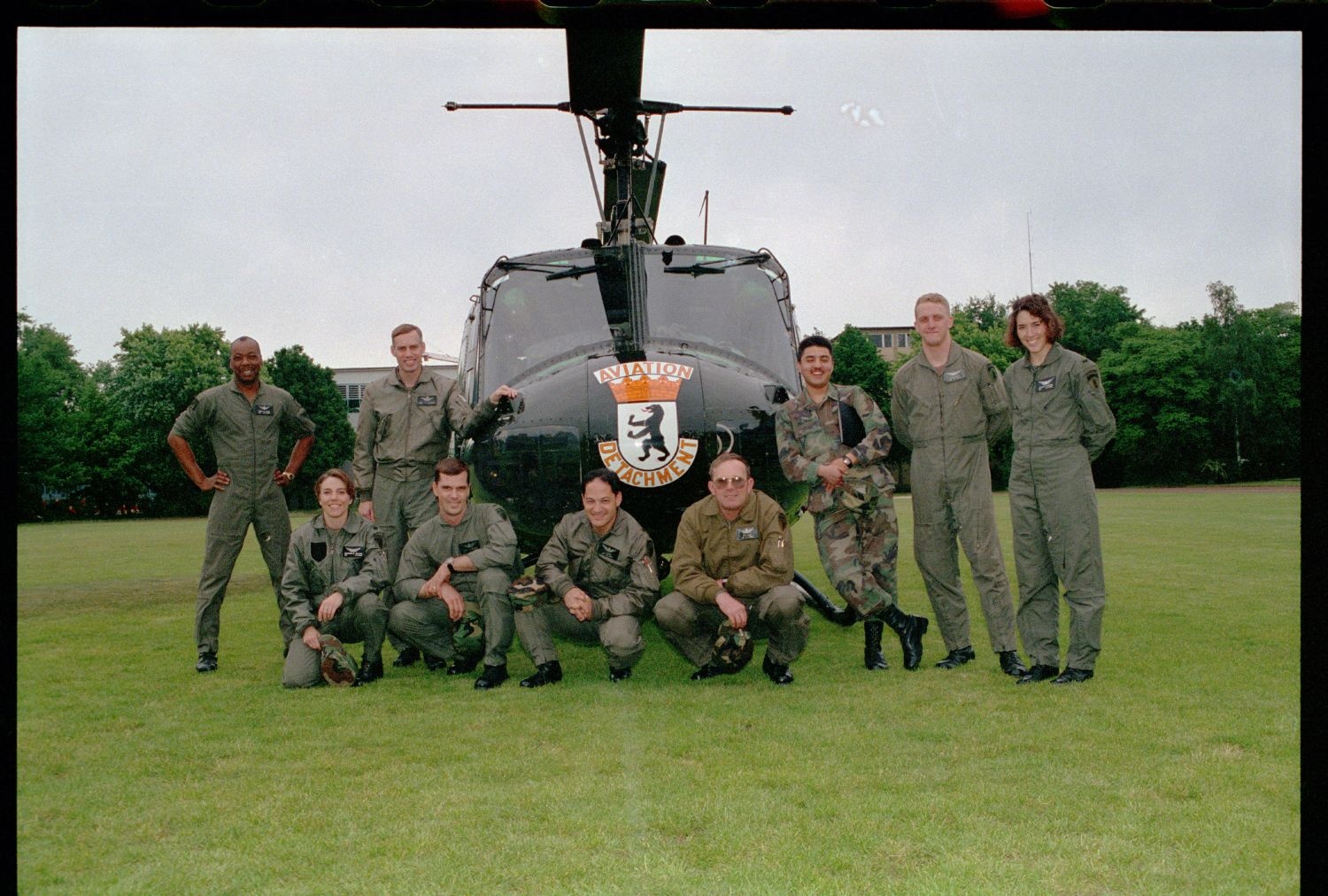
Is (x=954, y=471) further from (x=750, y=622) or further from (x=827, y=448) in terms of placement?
(x=750, y=622)

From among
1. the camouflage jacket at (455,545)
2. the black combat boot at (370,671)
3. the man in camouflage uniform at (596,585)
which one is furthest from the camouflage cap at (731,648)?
the black combat boot at (370,671)

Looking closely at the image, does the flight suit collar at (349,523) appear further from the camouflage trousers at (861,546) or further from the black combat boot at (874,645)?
the black combat boot at (874,645)

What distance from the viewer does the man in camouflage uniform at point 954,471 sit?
541 centimetres

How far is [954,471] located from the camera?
552 cm

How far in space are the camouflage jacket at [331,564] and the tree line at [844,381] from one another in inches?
57.1

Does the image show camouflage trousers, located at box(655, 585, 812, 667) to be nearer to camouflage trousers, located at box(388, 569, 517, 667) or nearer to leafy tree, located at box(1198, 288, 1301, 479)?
camouflage trousers, located at box(388, 569, 517, 667)

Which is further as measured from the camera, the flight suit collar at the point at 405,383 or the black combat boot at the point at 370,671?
the flight suit collar at the point at 405,383

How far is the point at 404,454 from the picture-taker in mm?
6227

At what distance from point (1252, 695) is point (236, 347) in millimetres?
6080

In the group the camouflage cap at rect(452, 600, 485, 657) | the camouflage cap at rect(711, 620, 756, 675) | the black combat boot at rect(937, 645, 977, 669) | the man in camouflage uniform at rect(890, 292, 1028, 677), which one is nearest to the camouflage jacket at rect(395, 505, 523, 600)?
the camouflage cap at rect(452, 600, 485, 657)

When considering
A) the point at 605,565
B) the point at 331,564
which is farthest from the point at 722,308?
the point at 331,564

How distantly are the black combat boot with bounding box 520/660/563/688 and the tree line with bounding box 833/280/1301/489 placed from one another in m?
2.48
